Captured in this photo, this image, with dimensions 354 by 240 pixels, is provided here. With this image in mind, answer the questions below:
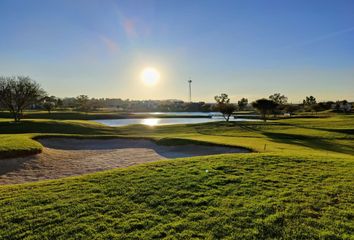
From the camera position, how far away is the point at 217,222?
612 centimetres

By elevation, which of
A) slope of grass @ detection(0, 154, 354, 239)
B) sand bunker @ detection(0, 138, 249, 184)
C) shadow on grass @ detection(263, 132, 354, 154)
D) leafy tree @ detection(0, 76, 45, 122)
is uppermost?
leafy tree @ detection(0, 76, 45, 122)

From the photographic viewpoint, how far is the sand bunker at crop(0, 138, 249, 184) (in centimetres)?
1358

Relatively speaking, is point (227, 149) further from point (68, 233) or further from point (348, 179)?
point (68, 233)

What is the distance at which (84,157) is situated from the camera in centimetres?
1761

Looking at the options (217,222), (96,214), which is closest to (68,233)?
(96,214)

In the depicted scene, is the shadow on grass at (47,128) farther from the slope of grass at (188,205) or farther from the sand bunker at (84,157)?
the slope of grass at (188,205)

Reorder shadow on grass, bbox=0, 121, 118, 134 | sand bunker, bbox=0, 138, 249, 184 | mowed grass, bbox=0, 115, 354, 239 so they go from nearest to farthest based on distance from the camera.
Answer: mowed grass, bbox=0, 115, 354, 239 → sand bunker, bbox=0, 138, 249, 184 → shadow on grass, bbox=0, 121, 118, 134

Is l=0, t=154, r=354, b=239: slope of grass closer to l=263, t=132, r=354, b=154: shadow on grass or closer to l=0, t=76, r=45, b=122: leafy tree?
l=263, t=132, r=354, b=154: shadow on grass

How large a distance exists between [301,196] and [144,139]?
59.5 ft

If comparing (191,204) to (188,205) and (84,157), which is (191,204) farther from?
(84,157)

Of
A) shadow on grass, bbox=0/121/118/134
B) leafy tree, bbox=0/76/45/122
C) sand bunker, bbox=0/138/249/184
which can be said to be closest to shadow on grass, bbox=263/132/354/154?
sand bunker, bbox=0/138/249/184

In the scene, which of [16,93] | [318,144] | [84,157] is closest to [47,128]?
[16,93]

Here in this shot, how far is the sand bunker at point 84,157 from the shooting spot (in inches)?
535

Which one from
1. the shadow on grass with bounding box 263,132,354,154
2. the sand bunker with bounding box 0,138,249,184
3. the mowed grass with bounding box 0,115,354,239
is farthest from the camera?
the shadow on grass with bounding box 263,132,354,154
